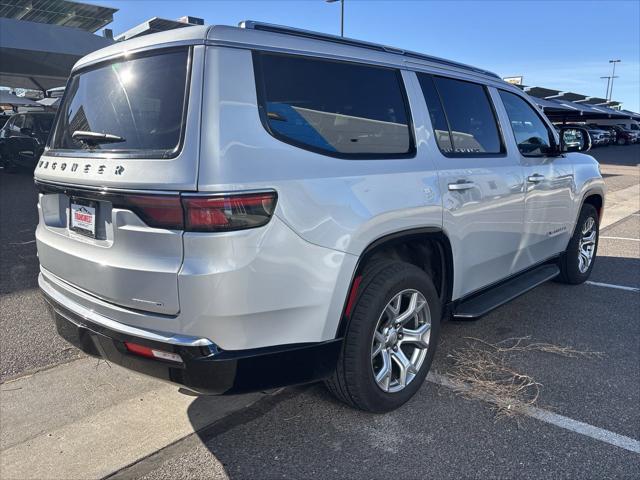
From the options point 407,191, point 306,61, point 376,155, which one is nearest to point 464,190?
point 407,191

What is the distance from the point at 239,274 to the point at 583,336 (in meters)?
3.29

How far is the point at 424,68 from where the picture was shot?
3.28 meters

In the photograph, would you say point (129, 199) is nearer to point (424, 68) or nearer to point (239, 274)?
point (239, 274)

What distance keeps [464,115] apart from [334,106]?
51.8 inches

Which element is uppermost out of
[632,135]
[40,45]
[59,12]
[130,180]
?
[59,12]

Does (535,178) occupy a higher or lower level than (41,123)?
lower

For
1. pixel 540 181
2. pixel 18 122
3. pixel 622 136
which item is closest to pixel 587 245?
pixel 540 181

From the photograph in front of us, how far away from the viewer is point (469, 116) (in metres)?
3.62

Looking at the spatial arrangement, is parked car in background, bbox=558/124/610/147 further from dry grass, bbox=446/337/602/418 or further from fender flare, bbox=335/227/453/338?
fender flare, bbox=335/227/453/338

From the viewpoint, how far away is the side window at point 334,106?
2.35m

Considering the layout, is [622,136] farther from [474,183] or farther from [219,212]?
[219,212]

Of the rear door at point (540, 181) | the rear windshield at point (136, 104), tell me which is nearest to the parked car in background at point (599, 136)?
the rear door at point (540, 181)

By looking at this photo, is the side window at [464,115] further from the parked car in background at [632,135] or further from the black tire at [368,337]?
the parked car in background at [632,135]

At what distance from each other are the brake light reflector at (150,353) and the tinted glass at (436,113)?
2.02 meters
